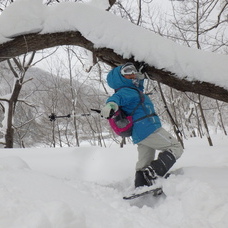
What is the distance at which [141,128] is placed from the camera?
9.14 feet

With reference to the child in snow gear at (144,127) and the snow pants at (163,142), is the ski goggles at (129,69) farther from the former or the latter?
the snow pants at (163,142)

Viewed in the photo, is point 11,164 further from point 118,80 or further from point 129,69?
point 129,69

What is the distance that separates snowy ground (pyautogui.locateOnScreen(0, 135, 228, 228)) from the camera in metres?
1.29

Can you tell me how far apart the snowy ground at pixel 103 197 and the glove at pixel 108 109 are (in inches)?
34.8

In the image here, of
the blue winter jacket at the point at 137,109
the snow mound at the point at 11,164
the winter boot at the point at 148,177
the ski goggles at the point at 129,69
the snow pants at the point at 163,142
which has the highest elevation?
the ski goggles at the point at 129,69

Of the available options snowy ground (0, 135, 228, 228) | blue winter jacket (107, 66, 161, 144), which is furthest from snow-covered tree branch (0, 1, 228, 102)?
snowy ground (0, 135, 228, 228)

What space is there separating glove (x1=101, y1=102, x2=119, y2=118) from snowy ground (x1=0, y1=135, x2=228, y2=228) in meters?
0.88

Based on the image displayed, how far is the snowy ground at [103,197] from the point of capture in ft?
4.22

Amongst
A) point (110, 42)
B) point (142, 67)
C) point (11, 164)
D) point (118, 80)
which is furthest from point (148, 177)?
point (110, 42)

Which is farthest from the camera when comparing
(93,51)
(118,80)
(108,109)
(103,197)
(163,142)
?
(93,51)

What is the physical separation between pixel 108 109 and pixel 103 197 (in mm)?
982

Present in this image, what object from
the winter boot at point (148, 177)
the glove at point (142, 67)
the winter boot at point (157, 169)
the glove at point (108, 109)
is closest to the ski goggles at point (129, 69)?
the glove at point (142, 67)

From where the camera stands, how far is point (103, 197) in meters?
2.36

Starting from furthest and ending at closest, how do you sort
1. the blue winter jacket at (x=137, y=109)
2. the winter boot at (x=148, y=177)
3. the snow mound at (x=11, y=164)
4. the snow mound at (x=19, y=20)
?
the snow mound at (x=19, y=20) < the blue winter jacket at (x=137, y=109) < the winter boot at (x=148, y=177) < the snow mound at (x=11, y=164)
